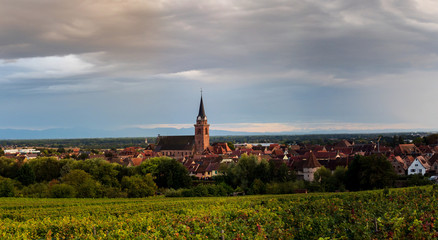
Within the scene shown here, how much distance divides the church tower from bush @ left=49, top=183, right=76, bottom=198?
249 feet

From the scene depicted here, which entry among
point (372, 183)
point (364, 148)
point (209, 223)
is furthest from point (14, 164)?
point (364, 148)

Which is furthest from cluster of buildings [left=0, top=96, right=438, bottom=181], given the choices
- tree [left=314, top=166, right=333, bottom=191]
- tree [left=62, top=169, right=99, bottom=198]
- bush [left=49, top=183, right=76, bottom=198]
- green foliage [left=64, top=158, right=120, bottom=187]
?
bush [left=49, top=183, right=76, bottom=198]

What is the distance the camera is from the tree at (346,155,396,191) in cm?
5687

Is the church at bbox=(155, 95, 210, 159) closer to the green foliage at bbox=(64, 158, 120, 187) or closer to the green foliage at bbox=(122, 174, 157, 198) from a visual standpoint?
the green foliage at bbox=(64, 158, 120, 187)

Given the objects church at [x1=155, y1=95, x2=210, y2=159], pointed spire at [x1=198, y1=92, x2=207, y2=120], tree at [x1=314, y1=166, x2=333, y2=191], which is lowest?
tree at [x1=314, y1=166, x2=333, y2=191]

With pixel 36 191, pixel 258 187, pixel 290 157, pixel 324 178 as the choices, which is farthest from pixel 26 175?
pixel 290 157

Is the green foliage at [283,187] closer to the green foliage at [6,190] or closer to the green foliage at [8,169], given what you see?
the green foliage at [6,190]

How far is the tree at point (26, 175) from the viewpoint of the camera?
Answer: 76.2 metres

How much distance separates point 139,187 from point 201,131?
73040 millimetres

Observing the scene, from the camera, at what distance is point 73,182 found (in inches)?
2491

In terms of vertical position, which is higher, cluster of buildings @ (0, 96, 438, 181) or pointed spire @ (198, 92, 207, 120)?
pointed spire @ (198, 92, 207, 120)

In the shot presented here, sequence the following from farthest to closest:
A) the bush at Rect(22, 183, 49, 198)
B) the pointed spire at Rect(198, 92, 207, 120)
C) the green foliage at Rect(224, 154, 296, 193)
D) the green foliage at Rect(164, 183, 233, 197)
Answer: the pointed spire at Rect(198, 92, 207, 120), the green foliage at Rect(224, 154, 296, 193), the bush at Rect(22, 183, 49, 198), the green foliage at Rect(164, 183, 233, 197)

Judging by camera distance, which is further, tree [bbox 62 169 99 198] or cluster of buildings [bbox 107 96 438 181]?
cluster of buildings [bbox 107 96 438 181]

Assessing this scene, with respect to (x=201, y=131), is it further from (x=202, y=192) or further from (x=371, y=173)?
(x=371, y=173)
